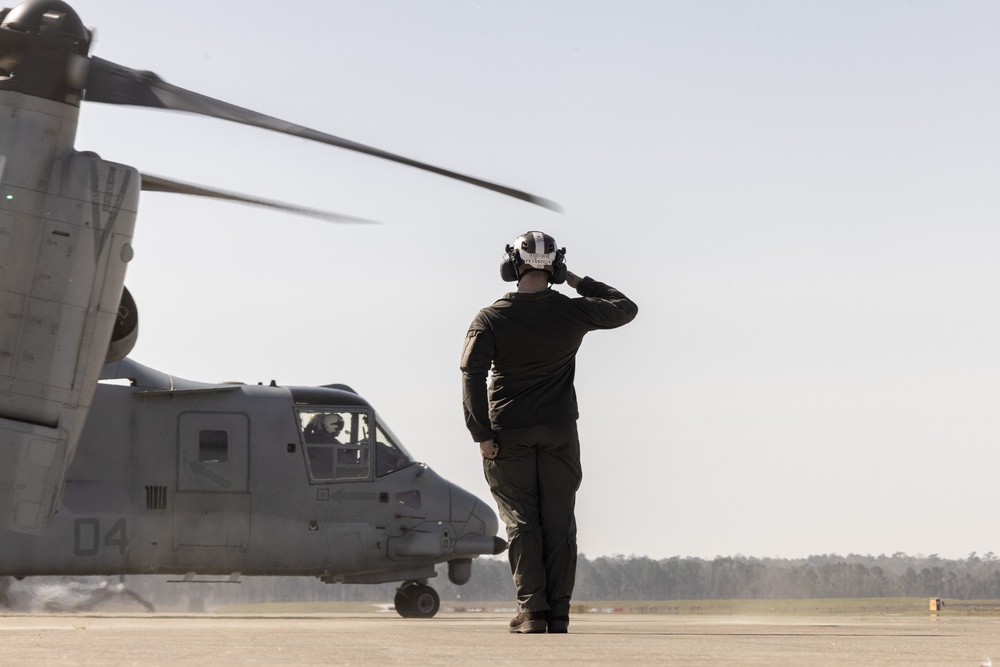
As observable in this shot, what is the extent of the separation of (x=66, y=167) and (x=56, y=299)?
1.07 meters

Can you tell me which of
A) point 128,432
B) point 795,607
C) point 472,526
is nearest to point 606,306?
point 128,432

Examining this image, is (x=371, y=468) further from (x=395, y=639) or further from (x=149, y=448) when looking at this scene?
(x=395, y=639)

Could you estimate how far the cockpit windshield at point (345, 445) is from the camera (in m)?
17.2

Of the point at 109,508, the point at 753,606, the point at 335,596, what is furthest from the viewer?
the point at 335,596

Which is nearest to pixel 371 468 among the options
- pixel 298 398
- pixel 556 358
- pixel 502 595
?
pixel 298 398

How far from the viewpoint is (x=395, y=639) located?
667cm

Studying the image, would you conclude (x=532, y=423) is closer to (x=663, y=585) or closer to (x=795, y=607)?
(x=795, y=607)

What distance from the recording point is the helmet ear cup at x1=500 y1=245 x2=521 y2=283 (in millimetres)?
8219

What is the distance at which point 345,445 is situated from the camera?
17469 millimetres

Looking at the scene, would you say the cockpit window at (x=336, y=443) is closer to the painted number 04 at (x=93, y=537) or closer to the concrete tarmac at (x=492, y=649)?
the painted number 04 at (x=93, y=537)

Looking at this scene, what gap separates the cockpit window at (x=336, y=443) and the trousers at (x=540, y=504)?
928 centimetres

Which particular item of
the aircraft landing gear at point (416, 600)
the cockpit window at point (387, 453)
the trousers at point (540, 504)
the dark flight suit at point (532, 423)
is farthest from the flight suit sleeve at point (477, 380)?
the aircraft landing gear at point (416, 600)

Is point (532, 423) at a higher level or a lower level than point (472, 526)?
higher

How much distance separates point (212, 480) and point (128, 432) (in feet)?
3.71
